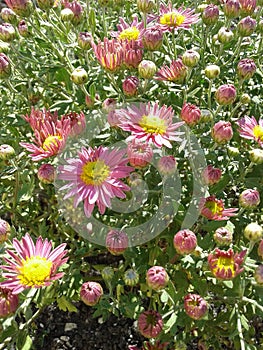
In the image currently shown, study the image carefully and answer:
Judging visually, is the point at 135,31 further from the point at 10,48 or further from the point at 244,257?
the point at 244,257

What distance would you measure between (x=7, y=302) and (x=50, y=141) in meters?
0.52

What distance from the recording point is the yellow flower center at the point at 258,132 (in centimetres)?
198

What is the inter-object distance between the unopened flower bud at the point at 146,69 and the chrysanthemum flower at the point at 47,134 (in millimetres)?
285

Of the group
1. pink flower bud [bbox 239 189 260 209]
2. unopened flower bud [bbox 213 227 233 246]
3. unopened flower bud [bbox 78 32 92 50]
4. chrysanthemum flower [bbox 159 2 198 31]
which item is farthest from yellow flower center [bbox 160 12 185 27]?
unopened flower bud [bbox 213 227 233 246]

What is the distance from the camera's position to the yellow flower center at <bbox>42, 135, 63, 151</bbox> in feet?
6.14

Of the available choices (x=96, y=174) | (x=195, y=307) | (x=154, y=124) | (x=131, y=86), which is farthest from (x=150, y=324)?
(x=131, y=86)

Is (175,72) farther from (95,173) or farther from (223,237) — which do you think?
(223,237)

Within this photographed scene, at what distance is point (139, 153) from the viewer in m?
1.76

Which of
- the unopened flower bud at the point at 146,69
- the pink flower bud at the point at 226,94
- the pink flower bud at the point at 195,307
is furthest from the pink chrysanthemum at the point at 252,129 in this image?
the pink flower bud at the point at 195,307

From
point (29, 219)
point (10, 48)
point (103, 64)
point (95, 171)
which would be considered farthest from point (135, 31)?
point (29, 219)

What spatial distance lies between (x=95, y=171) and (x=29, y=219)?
0.63 m

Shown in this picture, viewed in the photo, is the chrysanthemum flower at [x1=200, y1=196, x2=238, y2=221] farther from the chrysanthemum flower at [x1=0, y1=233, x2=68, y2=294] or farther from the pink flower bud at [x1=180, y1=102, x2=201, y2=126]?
the chrysanthemum flower at [x1=0, y1=233, x2=68, y2=294]

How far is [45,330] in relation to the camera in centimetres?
254

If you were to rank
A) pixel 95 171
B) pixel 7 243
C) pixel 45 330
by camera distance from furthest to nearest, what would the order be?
1. pixel 45 330
2. pixel 7 243
3. pixel 95 171
